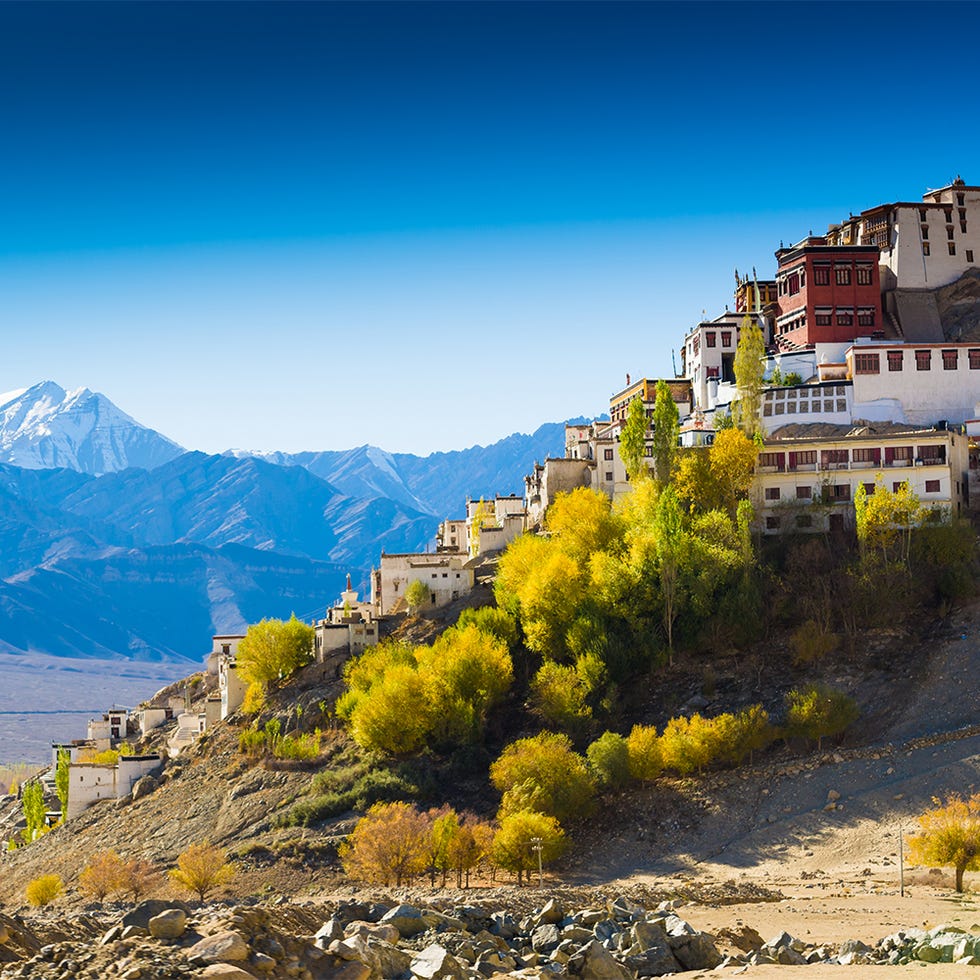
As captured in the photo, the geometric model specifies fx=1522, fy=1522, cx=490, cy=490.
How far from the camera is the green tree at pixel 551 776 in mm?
63594

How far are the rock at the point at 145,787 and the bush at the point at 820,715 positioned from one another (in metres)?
37.1

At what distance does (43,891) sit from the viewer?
68875mm

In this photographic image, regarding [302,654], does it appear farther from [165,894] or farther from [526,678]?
[165,894]

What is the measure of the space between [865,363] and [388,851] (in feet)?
137

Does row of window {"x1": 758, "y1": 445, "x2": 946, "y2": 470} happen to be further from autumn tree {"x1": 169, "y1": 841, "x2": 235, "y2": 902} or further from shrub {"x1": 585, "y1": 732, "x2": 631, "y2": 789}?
autumn tree {"x1": 169, "y1": 841, "x2": 235, "y2": 902}

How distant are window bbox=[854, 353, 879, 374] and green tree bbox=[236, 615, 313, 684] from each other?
113ft

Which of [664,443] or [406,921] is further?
[664,443]

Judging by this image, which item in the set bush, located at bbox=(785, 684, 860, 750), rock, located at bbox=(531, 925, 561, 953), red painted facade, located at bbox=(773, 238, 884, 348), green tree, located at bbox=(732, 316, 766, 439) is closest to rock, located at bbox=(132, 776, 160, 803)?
bush, located at bbox=(785, 684, 860, 750)

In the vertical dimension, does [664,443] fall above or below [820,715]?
above

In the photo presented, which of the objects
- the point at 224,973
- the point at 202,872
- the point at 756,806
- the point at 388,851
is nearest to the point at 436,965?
the point at 224,973

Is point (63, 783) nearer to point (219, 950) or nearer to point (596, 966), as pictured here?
point (596, 966)

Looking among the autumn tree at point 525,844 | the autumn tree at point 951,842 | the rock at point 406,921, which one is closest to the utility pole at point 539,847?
the autumn tree at point 525,844

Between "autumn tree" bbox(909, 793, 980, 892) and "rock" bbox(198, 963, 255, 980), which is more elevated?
"rock" bbox(198, 963, 255, 980)

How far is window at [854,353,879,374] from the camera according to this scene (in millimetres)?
85625
